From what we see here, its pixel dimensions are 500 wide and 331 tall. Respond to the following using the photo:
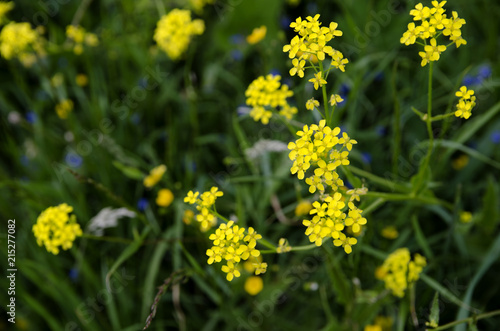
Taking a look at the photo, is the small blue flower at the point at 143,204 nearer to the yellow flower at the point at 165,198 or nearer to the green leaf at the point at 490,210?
the yellow flower at the point at 165,198

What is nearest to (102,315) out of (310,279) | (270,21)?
(310,279)

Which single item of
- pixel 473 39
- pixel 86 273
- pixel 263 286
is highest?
pixel 473 39

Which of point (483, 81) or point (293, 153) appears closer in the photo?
point (293, 153)

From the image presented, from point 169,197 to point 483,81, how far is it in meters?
1.24

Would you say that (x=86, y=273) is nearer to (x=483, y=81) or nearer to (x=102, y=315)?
(x=102, y=315)

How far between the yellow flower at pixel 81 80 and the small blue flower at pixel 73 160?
48 cm

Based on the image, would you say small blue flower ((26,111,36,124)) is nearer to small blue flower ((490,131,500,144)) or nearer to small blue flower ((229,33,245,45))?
small blue flower ((229,33,245,45))

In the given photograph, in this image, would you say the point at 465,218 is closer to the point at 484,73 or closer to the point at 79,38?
the point at 484,73

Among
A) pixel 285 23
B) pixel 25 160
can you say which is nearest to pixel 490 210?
pixel 285 23

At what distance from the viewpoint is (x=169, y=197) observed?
5.86 ft

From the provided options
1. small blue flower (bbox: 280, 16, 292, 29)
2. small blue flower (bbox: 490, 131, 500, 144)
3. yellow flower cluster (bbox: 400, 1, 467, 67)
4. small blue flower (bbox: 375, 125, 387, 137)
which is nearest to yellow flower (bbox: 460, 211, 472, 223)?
small blue flower (bbox: 490, 131, 500, 144)

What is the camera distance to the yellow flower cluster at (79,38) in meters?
2.01

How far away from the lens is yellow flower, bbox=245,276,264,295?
1.62 m

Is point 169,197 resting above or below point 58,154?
below
